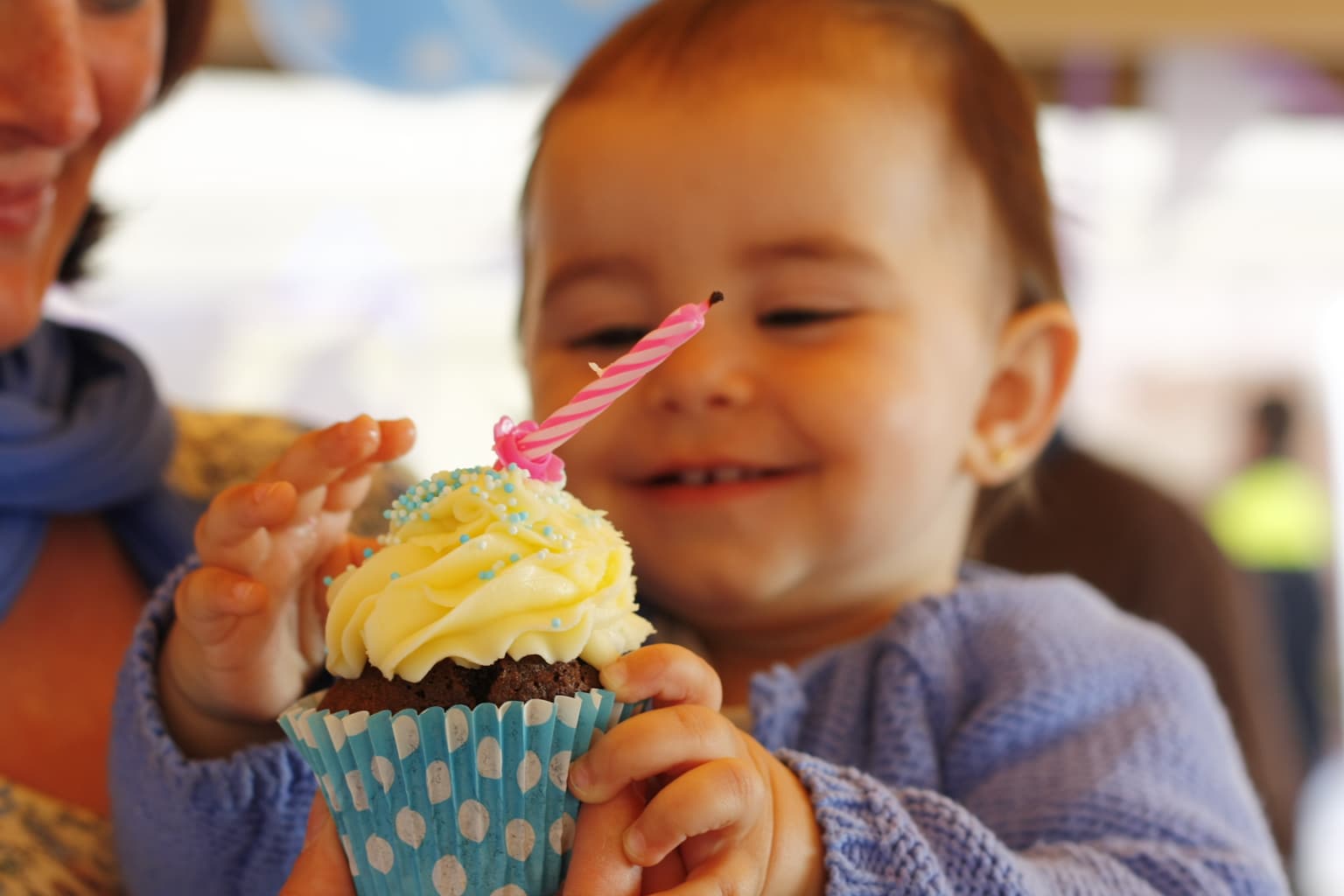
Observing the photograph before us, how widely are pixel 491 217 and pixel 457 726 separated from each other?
12.4 ft

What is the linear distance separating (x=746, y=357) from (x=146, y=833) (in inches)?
28.1

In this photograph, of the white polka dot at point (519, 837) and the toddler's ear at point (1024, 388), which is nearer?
the white polka dot at point (519, 837)

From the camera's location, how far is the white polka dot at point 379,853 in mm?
851

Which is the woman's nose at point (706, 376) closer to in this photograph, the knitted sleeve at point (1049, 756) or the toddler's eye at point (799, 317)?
the toddler's eye at point (799, 317)

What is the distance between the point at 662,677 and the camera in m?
0.82

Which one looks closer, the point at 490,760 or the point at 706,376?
the point at 490,760

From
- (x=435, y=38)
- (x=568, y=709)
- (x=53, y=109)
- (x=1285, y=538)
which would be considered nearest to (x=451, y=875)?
(x=568, y=709)

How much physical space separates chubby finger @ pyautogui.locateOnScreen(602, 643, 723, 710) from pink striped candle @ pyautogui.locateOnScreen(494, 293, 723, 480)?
16 centimetres

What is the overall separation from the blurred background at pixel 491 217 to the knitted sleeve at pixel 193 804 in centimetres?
233

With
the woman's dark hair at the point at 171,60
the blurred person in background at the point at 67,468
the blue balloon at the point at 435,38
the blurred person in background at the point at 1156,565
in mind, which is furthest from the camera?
the blue balloon at the point at 435,38

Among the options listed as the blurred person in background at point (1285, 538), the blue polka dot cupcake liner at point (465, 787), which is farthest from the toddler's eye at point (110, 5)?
the blurred person in background at point (1285, 538)

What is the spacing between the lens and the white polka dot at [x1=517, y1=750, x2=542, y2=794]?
81 cm

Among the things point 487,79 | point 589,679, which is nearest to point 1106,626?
point 589,679

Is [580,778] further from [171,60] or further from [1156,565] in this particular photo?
[1156,565]
